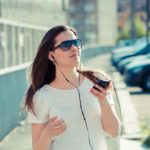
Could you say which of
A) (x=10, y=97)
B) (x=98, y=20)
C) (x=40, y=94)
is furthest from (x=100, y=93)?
(x=98, y=20)

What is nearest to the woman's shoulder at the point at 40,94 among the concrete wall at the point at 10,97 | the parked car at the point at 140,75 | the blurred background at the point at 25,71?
the blurred background at the point at 25,71

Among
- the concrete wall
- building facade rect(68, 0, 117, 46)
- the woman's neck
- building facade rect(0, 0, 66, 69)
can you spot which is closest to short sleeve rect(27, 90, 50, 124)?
the woman's neck

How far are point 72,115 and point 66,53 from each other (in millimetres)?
344

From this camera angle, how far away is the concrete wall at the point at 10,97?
1005cm

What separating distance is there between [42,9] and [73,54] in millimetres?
35602

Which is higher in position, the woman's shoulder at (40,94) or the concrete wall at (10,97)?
the woman's shoulder at (40,94)

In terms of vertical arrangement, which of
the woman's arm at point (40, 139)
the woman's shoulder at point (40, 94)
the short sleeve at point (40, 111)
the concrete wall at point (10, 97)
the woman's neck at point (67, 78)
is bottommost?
the concrete wall at point (10, 97)

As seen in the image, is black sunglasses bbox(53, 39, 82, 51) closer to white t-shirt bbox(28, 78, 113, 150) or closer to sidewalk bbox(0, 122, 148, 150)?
white t-shirt bbox(28, 78, 113, 150)

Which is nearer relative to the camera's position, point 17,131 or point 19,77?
point 17,131

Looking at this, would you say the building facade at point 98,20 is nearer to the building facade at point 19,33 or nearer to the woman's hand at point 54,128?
the building facade at point 19,33

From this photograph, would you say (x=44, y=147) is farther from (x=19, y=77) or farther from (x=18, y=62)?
(x=18, y=62)

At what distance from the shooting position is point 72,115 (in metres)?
3.47

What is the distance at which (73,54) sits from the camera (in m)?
3.51

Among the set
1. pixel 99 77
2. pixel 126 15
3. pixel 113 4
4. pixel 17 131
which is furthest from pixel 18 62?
pixel 126 15
